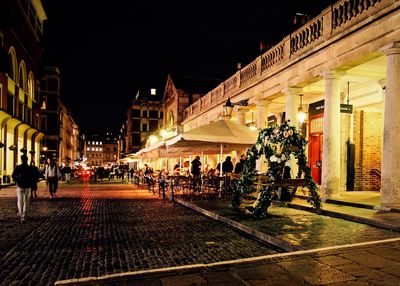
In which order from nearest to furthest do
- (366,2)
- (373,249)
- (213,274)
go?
(213,274)
(373,249)
(366,2)

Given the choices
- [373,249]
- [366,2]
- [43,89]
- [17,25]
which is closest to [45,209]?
[373,249]

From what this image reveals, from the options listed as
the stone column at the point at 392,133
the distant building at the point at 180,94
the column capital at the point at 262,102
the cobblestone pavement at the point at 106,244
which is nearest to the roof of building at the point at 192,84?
the distant building at the point at 180,94

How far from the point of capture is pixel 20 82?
31.3 m

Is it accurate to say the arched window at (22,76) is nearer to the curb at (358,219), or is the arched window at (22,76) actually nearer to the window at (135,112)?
the curb at (358,219)

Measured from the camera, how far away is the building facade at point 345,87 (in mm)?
9336

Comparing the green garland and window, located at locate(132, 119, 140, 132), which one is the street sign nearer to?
the green garland

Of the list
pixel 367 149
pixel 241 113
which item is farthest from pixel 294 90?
pixel 241 113

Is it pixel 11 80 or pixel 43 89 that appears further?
pixel 43 89

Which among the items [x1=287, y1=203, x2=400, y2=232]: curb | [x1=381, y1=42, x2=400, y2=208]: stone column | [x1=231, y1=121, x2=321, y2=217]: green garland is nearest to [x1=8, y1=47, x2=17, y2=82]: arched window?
[x1=231, y1=121, x2=321, y2=217]: green garland

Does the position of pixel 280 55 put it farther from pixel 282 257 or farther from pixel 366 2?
pixel 282 257

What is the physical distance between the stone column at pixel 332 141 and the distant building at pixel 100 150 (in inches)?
6331

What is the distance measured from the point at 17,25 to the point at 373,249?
2928 centimetres

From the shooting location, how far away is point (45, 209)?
12.2 meters

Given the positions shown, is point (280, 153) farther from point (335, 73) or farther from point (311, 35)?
point (311, 35)
